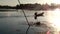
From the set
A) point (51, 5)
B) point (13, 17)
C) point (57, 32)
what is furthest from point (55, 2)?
point (13, 17)

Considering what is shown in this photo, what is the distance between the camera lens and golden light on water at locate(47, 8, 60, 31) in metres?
1.93

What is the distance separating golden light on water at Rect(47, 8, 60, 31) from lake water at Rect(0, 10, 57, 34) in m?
0.07

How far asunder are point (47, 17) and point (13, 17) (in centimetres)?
37

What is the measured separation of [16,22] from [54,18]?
419 mm

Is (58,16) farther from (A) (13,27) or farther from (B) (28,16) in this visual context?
(A) (13,27)

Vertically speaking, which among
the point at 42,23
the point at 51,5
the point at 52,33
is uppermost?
the point at 51,5

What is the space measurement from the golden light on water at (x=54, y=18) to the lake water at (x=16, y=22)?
69 mm

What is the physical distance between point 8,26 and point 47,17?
44 centimetres

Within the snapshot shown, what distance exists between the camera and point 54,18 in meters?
1.94

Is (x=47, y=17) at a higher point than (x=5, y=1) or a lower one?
lower

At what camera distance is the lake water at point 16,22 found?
189 cm

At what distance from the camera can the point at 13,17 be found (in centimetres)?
190

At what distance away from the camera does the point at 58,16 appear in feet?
6.38

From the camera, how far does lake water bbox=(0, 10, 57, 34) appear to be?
6.19 feet
